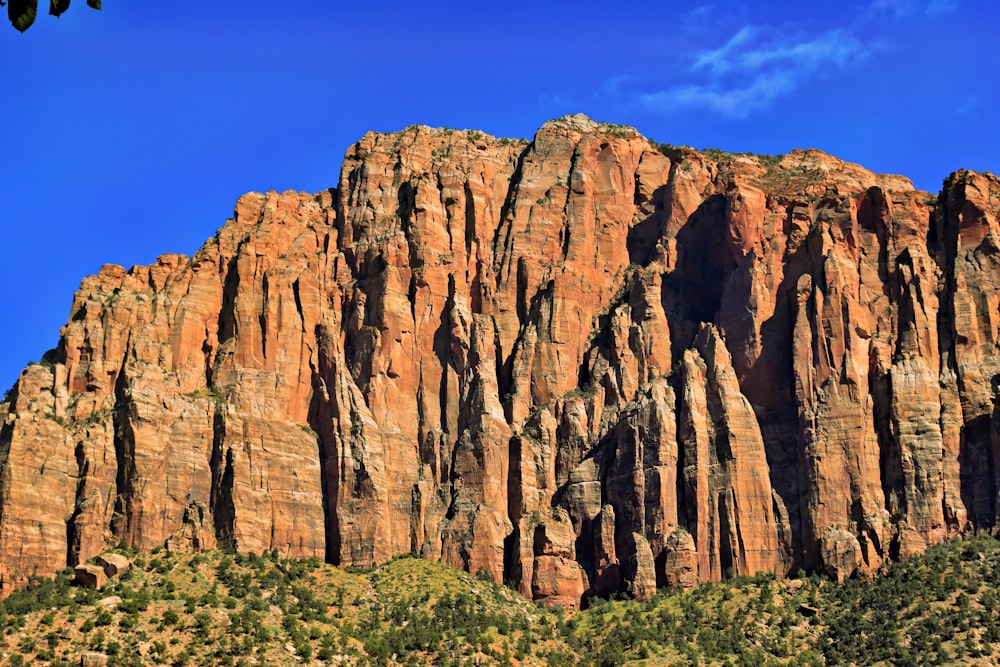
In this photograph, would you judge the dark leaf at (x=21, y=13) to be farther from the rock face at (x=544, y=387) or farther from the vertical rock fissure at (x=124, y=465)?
the vertical rock fissure at (x=124, y=465)

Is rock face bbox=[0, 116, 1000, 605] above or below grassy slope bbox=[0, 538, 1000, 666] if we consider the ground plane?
above

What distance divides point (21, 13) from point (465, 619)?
80.5 m

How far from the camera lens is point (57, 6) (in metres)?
18.4

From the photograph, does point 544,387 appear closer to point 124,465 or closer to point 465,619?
point 465,619

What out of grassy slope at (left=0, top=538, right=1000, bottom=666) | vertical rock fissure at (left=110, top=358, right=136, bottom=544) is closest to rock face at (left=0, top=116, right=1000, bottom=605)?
vertical rock fissure at (left=110, top=358, right=136, bottom=544)

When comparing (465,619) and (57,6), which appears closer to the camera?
(57,6)

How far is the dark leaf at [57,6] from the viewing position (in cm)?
1823

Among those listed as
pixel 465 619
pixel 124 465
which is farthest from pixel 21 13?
pixel 124 465

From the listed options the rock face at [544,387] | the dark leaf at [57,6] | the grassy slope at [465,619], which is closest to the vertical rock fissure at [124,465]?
the rock face at [544,387]

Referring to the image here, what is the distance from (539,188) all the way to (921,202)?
32.8 meters

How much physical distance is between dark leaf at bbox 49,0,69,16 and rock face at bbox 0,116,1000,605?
83.5 metres

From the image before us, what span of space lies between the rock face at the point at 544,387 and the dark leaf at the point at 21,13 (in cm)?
8354

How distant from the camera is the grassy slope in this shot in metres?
86.9

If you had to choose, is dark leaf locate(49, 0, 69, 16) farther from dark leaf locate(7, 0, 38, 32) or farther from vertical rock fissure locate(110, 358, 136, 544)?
vertical rock fissure locate(110, 358, 136, 544)
